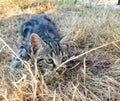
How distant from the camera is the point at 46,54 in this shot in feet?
8.14

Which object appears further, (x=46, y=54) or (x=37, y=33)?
(x=37, y=33)

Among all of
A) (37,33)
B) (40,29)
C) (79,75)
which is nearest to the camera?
(79,75)

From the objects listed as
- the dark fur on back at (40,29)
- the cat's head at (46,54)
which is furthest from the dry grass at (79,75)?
the dark fur on back at (40,29)

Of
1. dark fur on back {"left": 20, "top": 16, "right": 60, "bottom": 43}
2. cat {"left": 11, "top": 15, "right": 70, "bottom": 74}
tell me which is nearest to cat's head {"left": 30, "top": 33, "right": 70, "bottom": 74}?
cat {"left": 11, "top": 15, "right": 70, "bottom": 74}

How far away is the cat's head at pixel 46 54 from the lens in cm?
238

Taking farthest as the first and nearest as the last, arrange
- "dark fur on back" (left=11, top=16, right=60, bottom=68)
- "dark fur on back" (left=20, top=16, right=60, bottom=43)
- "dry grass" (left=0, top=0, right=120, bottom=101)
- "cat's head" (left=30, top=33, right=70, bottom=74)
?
"dark fur on back" (left=20, top=16, right=60, bottom=43)
"dark fur on back" (left=11, top=16, right=60, bottom=68)
"cat's head" (left=30, top=33, right=70, bottom=74)
"dry grass" (left=0, top=0, right=120, bottom=101)

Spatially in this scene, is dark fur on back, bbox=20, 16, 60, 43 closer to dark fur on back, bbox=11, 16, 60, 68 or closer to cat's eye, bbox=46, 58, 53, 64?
dark fur on back, bbox=11, 16, 60, 68

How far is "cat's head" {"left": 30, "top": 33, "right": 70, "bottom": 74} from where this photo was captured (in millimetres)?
2382

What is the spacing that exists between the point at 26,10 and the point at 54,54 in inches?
106

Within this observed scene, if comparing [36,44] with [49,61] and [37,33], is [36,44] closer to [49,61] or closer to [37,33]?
[49,61]

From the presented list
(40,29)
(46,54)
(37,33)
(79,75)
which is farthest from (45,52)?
(40,29)

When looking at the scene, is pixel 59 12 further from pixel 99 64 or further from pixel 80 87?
pixel 80 87

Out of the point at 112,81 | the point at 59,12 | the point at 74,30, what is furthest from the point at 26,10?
the point at 112,81

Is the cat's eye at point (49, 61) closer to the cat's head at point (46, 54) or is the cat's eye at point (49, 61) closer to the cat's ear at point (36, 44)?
the cat's head at point (46, 54)
